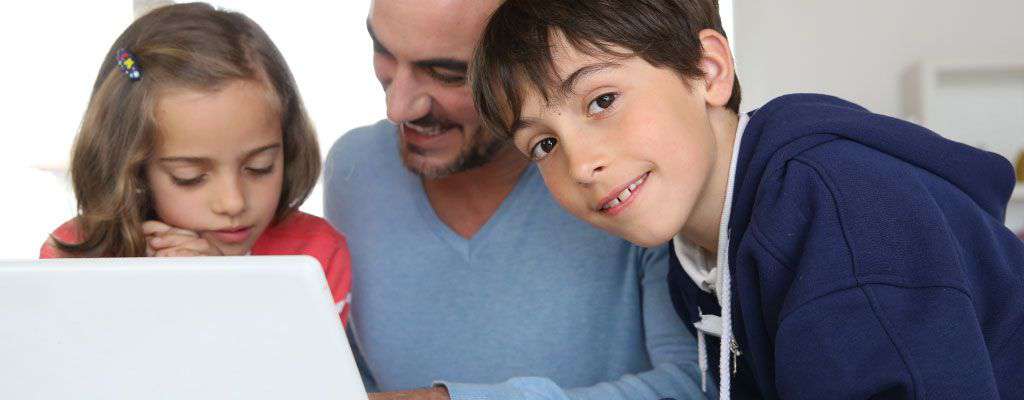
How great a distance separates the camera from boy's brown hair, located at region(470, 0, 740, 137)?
39.0 inches

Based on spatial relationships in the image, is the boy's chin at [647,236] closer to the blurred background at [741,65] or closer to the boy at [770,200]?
the boy at [770,200]

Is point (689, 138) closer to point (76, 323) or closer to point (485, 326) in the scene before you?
point (485, 326)

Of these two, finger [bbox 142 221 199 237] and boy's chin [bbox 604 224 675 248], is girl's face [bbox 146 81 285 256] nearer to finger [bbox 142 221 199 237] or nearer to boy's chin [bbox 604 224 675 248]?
finger [bbox 142 221 199 237]

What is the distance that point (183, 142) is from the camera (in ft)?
4.06

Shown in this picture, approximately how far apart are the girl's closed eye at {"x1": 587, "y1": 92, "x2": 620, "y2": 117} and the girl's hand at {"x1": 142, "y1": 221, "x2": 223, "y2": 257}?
1.91 feet

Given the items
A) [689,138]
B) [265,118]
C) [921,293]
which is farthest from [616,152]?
[265,118]

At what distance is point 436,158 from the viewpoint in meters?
1.33

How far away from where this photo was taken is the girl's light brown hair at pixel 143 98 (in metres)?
1.26

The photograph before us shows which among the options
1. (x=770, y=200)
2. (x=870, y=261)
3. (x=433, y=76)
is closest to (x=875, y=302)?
(x=870, y=261)

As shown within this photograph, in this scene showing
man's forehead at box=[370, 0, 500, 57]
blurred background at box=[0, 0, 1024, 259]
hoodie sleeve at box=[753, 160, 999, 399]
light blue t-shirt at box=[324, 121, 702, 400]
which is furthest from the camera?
blurred background at box=[0, 0, 1024, 259]

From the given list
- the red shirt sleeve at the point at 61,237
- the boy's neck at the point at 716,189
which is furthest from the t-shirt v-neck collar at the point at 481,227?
the red shirt sleeve at the point at 61,237

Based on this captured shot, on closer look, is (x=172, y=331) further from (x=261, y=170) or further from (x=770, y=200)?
(x=261, y=170)

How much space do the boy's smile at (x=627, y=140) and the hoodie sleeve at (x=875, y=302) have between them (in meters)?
0.13

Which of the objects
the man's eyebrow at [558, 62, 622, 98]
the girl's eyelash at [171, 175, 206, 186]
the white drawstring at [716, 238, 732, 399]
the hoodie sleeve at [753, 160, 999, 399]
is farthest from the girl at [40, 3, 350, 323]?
the hoodie sleeve at [753, 160, 999, 399]
